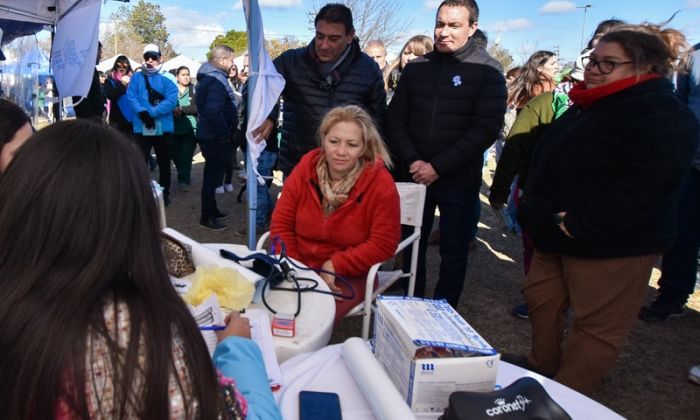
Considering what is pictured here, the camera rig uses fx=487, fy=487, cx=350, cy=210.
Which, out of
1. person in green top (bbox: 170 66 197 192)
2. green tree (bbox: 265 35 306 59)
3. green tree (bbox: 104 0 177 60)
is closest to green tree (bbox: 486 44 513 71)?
green tree (bbox: 265 35 306 59)

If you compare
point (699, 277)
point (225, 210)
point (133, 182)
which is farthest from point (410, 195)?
point (225, 210)

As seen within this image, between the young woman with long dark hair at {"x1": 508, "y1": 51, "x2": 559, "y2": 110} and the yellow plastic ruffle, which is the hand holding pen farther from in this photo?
the young woman with long dark hair at {"x1": 508, "y1": 51, "x2": 559, "y2": 110}

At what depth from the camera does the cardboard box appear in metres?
0.99

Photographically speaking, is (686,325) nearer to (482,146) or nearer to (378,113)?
(482,146)

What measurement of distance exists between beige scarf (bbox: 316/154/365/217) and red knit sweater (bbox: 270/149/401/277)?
0.02 m

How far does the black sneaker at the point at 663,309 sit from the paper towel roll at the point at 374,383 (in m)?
2.81

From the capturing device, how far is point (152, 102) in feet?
17.8

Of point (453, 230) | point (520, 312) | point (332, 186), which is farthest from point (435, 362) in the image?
point (520, 312)

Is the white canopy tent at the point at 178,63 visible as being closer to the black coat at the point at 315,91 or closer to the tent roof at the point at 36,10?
the tent roof at the point at 36,10

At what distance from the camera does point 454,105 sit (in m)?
2.70

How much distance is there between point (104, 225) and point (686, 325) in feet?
12.0

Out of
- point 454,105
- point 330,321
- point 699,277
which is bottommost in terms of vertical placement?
point 699,277

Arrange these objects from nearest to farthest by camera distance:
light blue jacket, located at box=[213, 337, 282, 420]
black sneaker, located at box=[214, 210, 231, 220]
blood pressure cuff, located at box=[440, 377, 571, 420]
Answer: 1. blood pressure cuff, located at box=[440, 377, 571, 420]
2. light blue jacket, located at box=[213, 337, 282, 420]
3. black sneaker, located at box=[214, 210, 231, 220]

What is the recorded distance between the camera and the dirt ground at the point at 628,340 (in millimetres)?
2426
